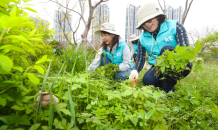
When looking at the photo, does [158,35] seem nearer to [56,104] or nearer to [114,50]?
[114,50]

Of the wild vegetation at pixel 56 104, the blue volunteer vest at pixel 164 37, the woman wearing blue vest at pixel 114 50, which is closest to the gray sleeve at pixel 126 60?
the woman wearing blue vest at pixel 114 50

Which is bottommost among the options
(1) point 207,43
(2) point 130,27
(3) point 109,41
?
(3) point 109,41

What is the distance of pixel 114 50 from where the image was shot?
8.73 feet

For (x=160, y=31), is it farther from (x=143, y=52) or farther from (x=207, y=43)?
(x=207, y=43)

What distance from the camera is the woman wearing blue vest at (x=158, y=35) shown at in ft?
5.73

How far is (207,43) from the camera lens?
1716 cm

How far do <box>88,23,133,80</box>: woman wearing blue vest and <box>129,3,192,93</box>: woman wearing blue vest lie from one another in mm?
384

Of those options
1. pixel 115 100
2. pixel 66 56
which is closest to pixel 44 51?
pixel 66 56

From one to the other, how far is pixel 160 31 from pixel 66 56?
5.79 ft

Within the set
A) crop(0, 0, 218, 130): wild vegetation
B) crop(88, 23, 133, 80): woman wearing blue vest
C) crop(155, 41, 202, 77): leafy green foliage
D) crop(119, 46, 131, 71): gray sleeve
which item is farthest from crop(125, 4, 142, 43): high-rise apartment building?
crop(0, 0, 218, 130): wild vegetation

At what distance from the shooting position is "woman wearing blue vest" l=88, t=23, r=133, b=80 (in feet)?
8.03

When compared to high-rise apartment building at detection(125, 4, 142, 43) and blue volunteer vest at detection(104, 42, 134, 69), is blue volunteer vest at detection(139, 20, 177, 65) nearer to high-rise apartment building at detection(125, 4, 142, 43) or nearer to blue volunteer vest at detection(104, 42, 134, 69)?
blue volunteer vest at detection(104, 42, 134, 69)

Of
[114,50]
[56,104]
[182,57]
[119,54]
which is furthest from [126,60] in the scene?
[56,104]

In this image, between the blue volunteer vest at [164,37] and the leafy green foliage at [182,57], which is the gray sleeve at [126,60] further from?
the leafy green foliage at [182,57]
